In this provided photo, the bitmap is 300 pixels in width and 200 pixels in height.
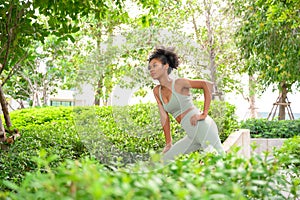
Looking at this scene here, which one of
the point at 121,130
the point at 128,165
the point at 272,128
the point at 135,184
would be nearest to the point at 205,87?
the point at 121,130

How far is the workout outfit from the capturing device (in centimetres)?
356

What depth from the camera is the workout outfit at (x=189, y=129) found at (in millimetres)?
3562

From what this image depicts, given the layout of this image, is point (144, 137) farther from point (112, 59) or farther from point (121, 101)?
point (112, 59)

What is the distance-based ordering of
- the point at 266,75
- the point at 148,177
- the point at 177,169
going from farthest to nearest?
the point at 266,75 → the point at 177,169 → the point at 148,177

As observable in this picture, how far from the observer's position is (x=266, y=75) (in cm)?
1037

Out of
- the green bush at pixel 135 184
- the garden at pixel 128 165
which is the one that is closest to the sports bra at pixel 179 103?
the garden at pixel 128 165

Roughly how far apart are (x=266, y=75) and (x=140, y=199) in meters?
9.66

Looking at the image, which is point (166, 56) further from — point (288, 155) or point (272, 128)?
point (272, 128)

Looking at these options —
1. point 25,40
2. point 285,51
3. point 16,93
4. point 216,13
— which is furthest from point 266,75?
point 16,93

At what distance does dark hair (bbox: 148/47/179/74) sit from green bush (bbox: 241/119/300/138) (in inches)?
323

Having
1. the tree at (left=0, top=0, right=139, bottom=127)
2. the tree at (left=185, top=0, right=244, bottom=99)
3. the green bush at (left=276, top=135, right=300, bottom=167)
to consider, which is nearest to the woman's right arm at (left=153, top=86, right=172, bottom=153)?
the green bush at (left=276, top=135, right=300, bottom=167)

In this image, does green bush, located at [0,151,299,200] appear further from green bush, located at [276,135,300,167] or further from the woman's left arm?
the woman's left arm

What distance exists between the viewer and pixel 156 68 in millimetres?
3578

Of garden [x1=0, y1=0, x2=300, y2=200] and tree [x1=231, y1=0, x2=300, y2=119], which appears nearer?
garden [x1=0, y1=0, x2=300, y2=200]
